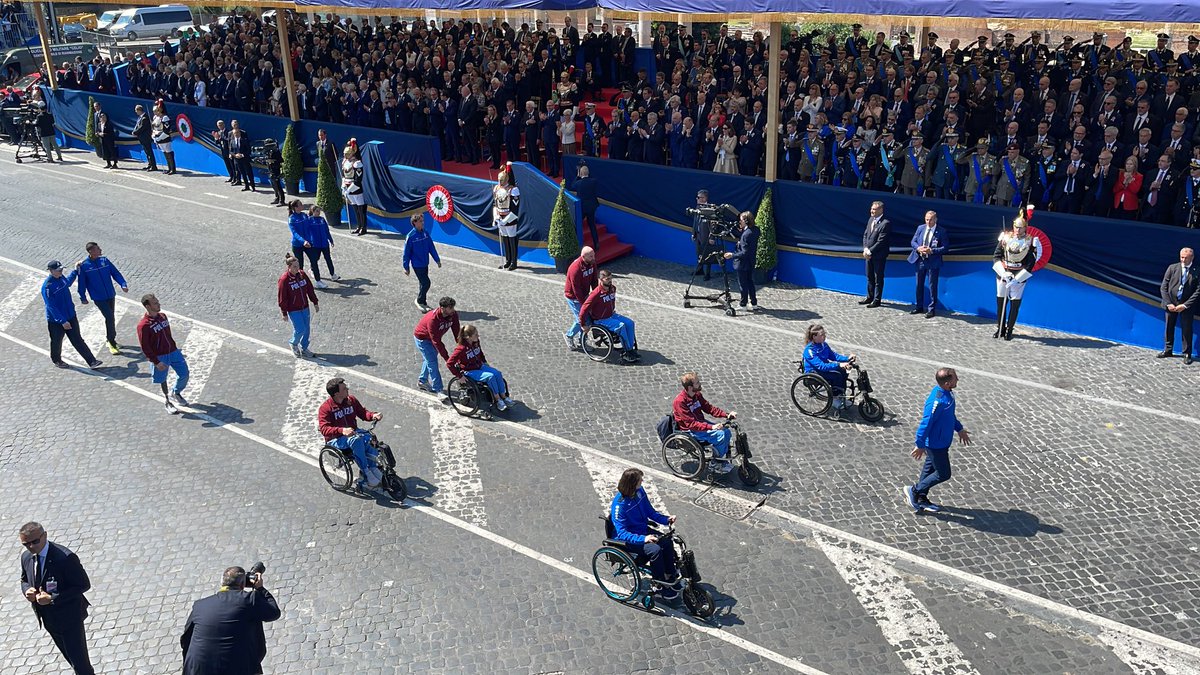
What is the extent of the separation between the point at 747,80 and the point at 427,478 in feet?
49.0

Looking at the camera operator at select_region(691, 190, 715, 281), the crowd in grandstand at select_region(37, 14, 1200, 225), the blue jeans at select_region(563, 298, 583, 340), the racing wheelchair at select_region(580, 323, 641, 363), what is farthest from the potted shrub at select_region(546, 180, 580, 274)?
the racing wheelchair at select_region(580, 323, 641, 363)

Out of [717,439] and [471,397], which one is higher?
[717,439]

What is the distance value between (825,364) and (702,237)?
526 cm

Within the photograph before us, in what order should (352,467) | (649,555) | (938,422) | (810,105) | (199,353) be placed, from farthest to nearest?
(810,105) → (199,353) → (352,467) → (938,422) → (649,555)

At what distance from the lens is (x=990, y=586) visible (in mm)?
9180

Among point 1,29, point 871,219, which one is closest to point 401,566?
point 871,219

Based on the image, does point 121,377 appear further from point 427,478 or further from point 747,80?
point 747,80

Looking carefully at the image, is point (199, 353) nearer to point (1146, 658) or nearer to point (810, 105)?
point (810, 105)

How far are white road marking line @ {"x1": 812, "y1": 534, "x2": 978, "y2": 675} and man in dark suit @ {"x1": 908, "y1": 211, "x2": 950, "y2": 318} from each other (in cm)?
708

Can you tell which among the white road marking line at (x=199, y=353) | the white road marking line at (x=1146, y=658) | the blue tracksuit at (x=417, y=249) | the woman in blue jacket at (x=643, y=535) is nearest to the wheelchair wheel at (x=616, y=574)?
the woman in blue jacket at (x=643, y=535)

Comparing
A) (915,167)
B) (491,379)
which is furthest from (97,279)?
(915,167)

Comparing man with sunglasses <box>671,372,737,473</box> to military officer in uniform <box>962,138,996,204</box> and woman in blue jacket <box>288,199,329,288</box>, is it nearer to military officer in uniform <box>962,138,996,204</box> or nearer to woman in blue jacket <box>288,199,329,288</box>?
military officer in uniform <box>962,138,996,204</box>

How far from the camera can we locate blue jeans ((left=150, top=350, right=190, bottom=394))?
510 inches

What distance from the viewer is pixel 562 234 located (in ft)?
59.7
